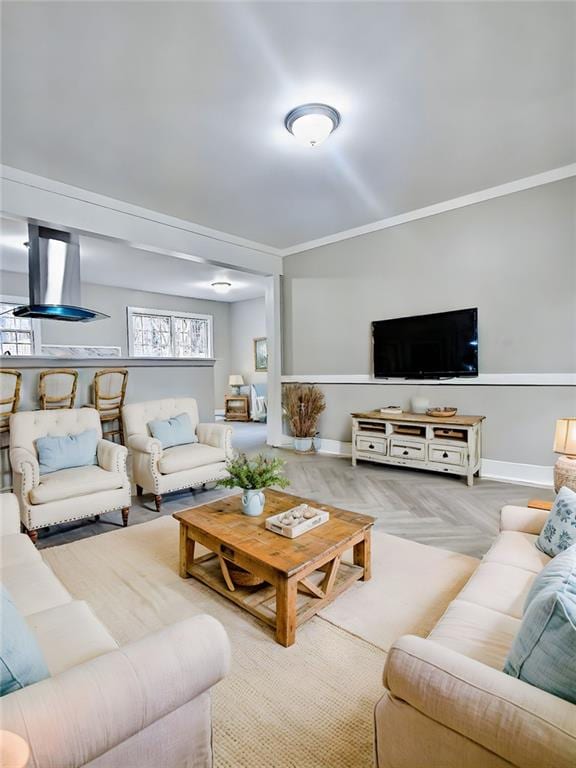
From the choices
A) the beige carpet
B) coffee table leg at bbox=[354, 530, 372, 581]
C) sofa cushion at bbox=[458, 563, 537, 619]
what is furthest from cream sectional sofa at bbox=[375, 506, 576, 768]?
coffee table leg at bbox=[354, 530, 372, 581]

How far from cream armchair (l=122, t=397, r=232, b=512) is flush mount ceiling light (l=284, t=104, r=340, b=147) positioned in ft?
8.25

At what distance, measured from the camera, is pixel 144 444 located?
11.2 ft

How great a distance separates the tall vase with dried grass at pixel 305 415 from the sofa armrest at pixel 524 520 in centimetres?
357

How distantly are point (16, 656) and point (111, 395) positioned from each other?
12.2 ft

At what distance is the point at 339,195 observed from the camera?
13.5 ft

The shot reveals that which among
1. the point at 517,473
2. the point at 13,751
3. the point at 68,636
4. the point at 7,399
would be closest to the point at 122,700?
the point at 13,751

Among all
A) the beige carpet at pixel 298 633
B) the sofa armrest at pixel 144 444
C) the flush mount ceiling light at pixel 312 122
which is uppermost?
the flush mount ceiling light at pixel 312 122

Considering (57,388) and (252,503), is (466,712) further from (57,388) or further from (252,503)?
(57,388)

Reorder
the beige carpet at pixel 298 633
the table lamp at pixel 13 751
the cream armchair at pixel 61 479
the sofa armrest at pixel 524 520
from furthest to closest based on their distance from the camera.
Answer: the cream armchair at pixel 61 479, the sofa armrest at pixel 524 520, the beige carpet at pixel 298 633, the table lamp at pixel 13 751

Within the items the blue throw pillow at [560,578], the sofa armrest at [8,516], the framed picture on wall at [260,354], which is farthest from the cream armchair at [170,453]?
the framed picture on wall at [260,354]

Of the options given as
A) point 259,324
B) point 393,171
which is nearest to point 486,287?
point 393,171

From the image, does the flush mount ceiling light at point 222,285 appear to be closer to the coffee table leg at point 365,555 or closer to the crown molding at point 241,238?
the crown molding at point 241,238

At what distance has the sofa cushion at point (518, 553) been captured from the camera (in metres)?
1.60

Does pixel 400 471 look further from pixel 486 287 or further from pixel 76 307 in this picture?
pixel 76 307
